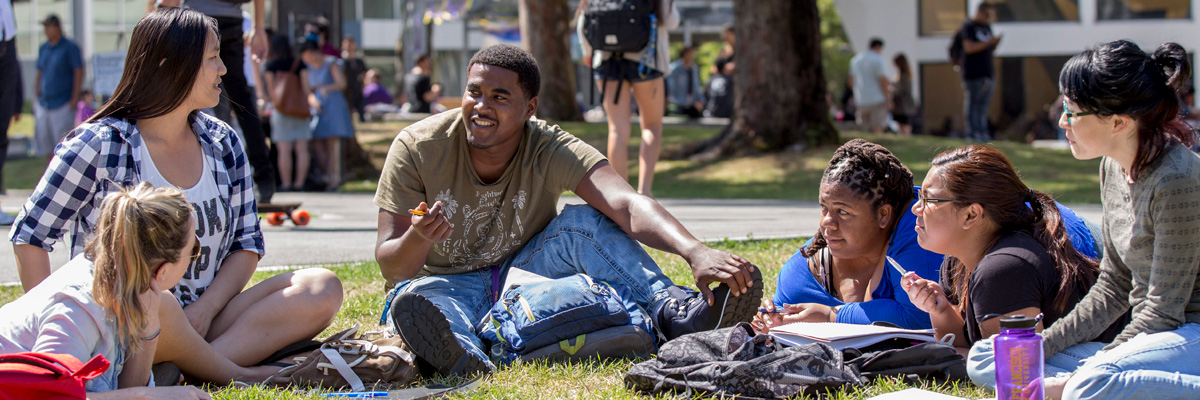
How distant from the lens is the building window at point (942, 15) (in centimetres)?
2817

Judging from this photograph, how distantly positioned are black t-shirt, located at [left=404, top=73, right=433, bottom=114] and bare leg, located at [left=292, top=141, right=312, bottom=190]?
11750 millimetres

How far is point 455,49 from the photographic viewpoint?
4203 cm

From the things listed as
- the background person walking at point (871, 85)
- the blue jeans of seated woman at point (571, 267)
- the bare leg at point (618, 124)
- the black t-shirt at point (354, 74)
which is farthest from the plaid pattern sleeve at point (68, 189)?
the background person walking at point (871, 85)

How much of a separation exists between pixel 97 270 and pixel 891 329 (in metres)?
2.28

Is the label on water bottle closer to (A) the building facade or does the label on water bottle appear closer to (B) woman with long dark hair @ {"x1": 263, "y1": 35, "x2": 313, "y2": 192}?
(B) woman with long dark hair @ {"x1": 263, "y1": 35, "x2": 313, "y2": 192}

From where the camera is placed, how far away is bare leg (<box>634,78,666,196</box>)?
7.14 meters

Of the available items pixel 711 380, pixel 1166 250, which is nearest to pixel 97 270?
pixel 711 380

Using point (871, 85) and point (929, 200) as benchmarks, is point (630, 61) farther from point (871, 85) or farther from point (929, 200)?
point (871, 85)

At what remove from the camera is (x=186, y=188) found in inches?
137

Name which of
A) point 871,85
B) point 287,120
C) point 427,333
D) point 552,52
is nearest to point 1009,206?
point 427,333

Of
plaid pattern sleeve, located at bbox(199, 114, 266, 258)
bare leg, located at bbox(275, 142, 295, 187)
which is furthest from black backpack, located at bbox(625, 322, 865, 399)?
bare leg, located at bbox(275, 142, 295, 187)

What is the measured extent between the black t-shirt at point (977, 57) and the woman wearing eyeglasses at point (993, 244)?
11.8m

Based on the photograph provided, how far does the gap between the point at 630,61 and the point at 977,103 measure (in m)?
9.20

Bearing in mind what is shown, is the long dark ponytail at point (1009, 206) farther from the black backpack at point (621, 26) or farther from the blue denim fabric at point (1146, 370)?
the black backpack at point (621, 26)
